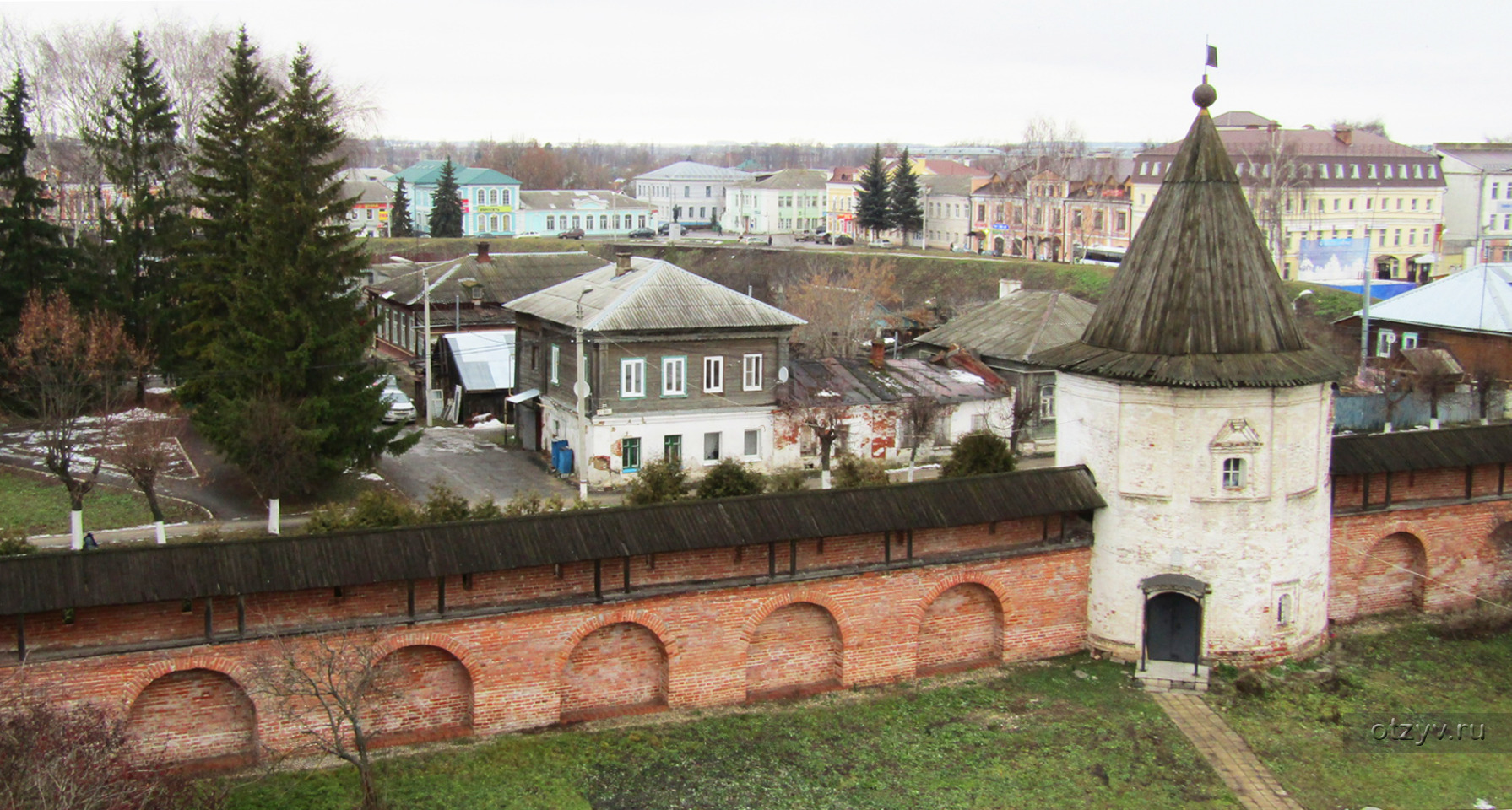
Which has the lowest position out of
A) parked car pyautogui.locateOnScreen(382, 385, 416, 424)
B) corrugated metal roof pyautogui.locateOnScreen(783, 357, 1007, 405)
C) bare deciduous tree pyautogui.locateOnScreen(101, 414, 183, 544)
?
parked car pyautogui.locateOnScreen(382, 385, 416, 424)

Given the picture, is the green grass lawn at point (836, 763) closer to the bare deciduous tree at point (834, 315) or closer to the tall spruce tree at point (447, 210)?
the bare deciduous tree at point (834, 315)

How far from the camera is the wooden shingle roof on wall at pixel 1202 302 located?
19828 millimetres

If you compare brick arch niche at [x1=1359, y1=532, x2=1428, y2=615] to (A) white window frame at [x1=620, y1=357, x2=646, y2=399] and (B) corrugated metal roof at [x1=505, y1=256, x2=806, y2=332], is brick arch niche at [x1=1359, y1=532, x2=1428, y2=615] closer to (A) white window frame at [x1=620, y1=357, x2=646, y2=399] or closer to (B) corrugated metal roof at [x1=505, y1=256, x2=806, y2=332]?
(B) corrugated metal roof at [x1=505, y1=256, x2=806, y2=332]

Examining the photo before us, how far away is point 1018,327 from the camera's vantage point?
35.2 metres

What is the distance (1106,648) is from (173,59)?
111 ft

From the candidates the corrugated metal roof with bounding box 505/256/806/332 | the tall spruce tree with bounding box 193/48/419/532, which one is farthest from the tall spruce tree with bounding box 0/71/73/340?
the corrugated metal roof with bounding box 505/256/806/332

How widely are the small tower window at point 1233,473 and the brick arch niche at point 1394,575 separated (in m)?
4.35

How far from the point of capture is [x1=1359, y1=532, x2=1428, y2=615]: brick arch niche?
23.0m

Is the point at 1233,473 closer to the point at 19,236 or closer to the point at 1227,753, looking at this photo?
the point at 1227,753

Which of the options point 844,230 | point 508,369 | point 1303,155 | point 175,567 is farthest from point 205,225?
point 844,230

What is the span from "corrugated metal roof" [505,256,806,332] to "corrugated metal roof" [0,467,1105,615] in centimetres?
1098

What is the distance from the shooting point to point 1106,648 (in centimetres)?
2092

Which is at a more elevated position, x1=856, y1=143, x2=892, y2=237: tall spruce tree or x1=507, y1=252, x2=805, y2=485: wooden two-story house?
x1=856, y1=143, x2=892, y2=237: tall spruce tree

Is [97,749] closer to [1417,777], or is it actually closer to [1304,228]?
[1417,777]
